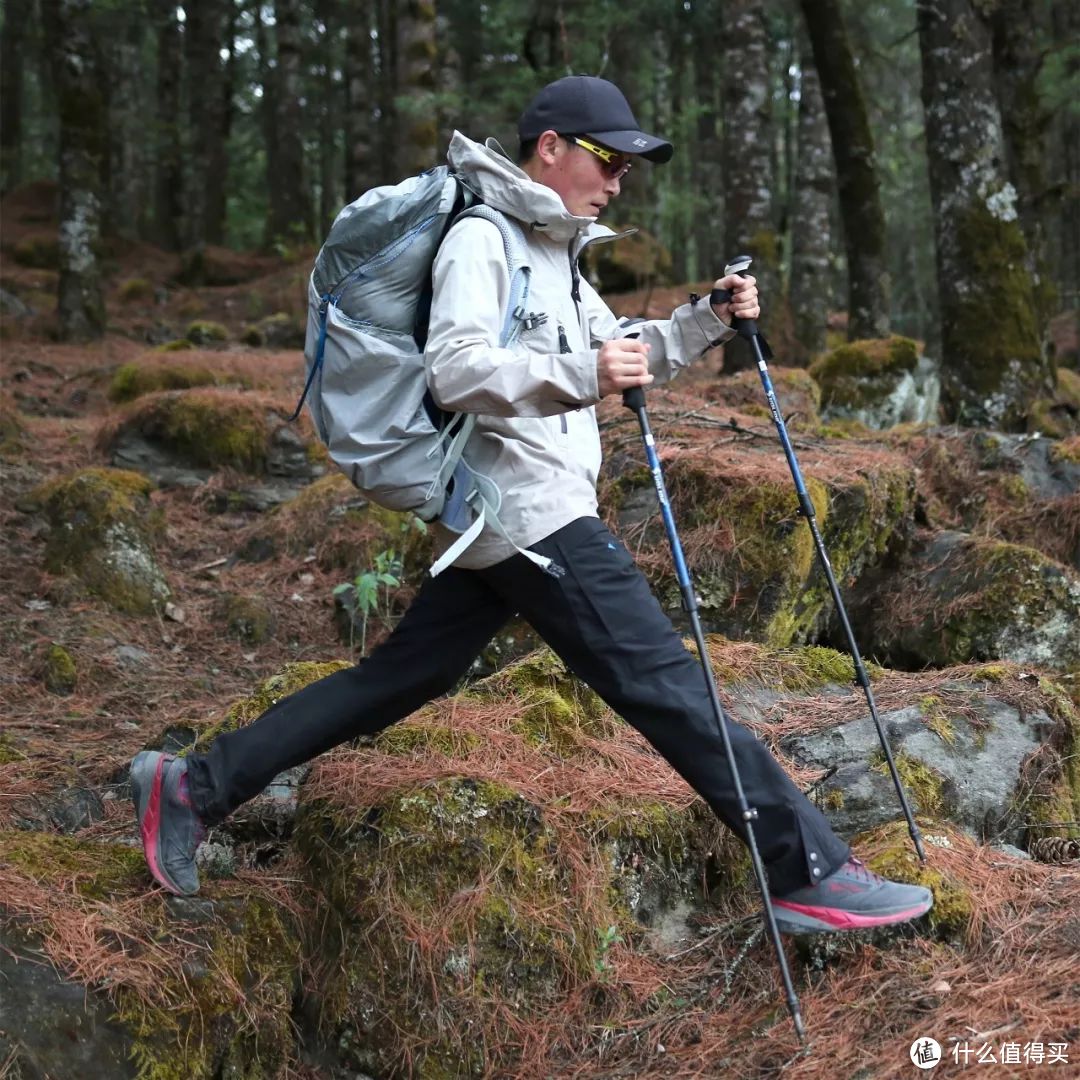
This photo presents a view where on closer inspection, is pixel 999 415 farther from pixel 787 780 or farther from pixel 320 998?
pixel 320 998

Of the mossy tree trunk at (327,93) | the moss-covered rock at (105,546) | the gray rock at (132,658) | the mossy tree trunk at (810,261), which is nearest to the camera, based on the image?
the gray rock at (132,658)

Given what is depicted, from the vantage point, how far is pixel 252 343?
17797mm

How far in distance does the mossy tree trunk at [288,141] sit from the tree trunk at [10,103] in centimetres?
722

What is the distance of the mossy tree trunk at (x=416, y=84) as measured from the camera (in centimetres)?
1448

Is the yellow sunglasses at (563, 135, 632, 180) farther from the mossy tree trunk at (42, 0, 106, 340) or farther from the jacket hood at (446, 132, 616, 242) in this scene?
the mossy tree trunk at (42, 0, 106, 340)

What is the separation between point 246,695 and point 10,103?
30.6m

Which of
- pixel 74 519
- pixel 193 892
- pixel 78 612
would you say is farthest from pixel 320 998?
pixel 74 519

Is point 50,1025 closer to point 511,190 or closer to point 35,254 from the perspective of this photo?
point 511,190

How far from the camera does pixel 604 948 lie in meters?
3.88

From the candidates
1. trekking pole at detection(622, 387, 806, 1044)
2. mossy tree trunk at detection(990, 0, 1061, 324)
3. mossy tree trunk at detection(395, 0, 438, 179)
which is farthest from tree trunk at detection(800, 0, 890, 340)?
trekking pole at detection(622, 387, 806, 1044)

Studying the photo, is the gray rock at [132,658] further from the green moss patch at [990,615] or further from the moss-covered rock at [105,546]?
the green moss patch at [990,615]

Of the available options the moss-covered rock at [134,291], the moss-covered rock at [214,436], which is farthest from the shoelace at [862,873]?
the moss-covered rock at [134,291]

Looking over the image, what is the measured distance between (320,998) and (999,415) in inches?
304

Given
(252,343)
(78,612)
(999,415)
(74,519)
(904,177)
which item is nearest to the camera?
(78,612)
